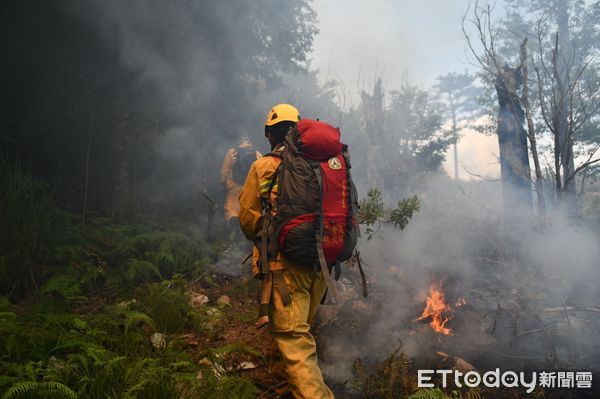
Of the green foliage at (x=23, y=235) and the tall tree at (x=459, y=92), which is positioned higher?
the tall tree at (x=459, y=92)

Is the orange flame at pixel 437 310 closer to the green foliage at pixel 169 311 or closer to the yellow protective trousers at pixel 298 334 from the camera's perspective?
the yellow protective trousers at pixel 298 334

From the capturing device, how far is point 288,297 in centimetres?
269

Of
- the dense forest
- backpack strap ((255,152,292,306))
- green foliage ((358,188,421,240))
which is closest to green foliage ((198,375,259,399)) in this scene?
the dense forest

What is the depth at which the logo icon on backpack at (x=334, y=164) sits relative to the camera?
2748 mm

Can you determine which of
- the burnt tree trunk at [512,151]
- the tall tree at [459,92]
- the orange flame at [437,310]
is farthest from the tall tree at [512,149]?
the tall tree at [459,92]

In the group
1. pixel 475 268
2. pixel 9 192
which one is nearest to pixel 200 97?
pixel 9 192

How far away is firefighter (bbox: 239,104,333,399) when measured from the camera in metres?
2.56

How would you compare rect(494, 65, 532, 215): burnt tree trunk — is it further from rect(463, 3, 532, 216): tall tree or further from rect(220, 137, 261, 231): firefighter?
rect(220, 137, 261, 231): firefighter

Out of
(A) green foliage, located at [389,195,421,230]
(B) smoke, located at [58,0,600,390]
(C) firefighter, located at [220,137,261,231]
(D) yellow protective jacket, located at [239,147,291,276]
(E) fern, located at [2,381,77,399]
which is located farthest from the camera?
(C) firefighter, located at [220,137,261,231]

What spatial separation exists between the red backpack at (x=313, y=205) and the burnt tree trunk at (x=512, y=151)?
640cm

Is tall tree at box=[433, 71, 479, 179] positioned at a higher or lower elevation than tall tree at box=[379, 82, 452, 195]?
higher

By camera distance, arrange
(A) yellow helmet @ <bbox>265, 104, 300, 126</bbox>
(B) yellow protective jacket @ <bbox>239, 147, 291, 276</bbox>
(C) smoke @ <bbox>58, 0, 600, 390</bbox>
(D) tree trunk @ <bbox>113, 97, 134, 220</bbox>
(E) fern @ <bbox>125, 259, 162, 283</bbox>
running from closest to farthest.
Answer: (B) yellow protective jacket @ <bbox>239, 147, 291, 276</bbox> → (A) yellow helmet @ <bbox>265, 104, 300, 126</bbox> → (C) smoke @ <bbox>58, 0, 600, 390</bbox> → (E) fern @ <bbox>125, 259, 162, 283</bbox> → (D) tree trunk @ <bbox>113, 97, 134, 220</bbox>

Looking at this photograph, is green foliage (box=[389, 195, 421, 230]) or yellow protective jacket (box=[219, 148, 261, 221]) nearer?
green foliage (box=[389, 195, 421, 230])

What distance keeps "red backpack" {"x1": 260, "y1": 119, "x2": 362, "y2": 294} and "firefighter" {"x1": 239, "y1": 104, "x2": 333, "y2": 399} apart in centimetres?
10
